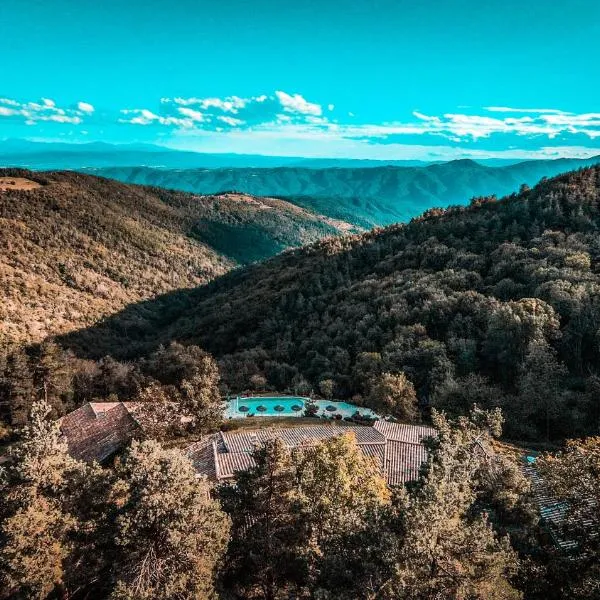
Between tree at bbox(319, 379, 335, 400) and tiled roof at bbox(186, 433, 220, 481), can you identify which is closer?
tiled roof at bbox(186, 433, 220, 481)

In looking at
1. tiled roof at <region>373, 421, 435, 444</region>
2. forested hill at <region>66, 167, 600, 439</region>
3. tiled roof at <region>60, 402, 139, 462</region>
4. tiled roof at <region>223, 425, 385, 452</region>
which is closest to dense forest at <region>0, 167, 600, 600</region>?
forested hill at <region>66, 167, 600, 439</region>

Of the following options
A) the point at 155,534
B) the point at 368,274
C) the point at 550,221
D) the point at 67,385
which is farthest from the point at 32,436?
the point at 550,221

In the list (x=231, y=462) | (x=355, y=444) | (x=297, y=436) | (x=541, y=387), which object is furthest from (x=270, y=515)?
(x=541, y=387)

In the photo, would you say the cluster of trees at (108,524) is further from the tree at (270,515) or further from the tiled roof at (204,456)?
the tiled roof at (204,456)

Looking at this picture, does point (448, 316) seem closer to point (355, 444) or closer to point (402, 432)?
point (402, 432)

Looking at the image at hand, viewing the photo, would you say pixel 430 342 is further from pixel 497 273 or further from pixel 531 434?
pixel 497 273

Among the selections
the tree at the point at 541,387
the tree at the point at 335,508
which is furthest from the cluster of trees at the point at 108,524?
the tree at the point at 541,387

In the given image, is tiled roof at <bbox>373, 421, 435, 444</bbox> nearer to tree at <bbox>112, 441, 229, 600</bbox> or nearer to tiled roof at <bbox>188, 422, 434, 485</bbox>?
tiled roof at <bbox>188, 422, 434, 485</bbox>
